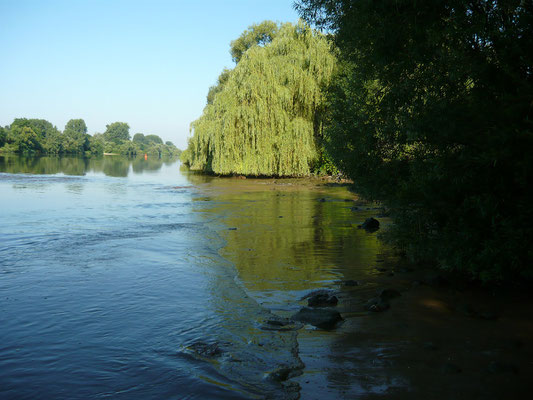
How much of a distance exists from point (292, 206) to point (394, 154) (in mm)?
12361

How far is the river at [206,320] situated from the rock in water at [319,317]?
0.16 m

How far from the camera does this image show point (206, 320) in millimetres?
6793

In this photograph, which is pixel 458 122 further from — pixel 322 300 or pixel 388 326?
pixel 322 300

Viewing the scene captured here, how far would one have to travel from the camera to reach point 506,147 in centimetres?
502

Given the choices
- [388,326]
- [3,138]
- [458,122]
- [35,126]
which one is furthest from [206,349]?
[35,126]

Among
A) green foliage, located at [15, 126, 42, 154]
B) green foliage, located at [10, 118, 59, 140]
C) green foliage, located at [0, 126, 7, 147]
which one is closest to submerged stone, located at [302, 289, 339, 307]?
green foliage, located at [0, 126, 7, 147]

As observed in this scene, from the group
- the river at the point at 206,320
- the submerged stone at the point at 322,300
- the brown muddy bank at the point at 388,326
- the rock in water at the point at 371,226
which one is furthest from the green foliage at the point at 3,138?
the submerged stone at the point at 322,300

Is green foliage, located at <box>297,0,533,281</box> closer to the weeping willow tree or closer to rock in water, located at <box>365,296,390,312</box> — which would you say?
rock in water, located at <box>365,296,390,312</box>

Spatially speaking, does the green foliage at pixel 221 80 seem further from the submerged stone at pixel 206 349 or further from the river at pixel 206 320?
the submerged stone at pixel 206 349

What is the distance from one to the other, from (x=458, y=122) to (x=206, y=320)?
478 centimetres

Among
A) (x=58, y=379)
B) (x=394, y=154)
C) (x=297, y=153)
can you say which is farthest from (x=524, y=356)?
(x=297, y=153)

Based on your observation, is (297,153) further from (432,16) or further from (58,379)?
(58,379)

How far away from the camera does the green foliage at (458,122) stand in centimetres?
523

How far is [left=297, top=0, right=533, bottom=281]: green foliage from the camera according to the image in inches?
206
